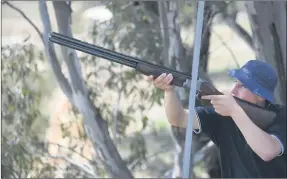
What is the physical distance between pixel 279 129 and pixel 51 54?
6.81 feet

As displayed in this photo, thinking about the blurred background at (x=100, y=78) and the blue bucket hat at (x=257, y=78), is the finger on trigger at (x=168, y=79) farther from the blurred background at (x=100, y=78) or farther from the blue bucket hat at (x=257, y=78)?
the blurred background at (x=100, y=78)

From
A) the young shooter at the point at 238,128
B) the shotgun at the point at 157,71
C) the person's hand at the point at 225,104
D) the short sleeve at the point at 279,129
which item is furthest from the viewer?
the young shooter at the point at 238,128

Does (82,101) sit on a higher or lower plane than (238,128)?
higher

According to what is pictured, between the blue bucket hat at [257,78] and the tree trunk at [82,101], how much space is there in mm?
1806

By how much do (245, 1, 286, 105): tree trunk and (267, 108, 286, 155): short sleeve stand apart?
5.32 feet

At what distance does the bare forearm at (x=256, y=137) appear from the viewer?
3.43 m

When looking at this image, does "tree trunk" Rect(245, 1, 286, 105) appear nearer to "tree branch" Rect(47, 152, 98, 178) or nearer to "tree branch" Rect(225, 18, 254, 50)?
"tree branch" Rect(225, 18, 254, 50)

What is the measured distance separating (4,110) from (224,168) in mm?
2325

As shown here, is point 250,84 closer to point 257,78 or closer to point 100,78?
point 257,78

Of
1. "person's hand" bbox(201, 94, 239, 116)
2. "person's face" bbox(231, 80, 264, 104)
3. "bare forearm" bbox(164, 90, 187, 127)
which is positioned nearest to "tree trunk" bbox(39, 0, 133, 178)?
"bare forearm" bbox(164, 90, 187, 127)

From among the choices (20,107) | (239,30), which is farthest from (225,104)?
Answer: (239,30)

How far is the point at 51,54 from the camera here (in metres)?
5.26

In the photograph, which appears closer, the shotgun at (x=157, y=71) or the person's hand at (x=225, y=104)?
the shotgun at (x=157, y=71)

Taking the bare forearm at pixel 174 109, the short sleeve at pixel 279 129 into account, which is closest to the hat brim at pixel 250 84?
the short sleeve at pixel 279 129
